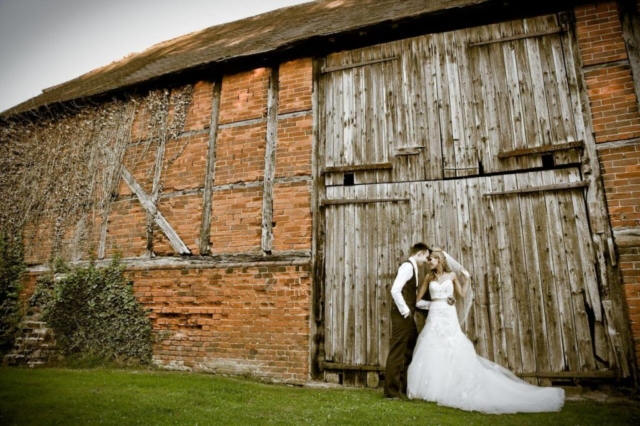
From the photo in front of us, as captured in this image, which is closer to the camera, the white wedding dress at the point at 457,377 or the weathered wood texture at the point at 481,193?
the white wedding dress at the point at 457,377

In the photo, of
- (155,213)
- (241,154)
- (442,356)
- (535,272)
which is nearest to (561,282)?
(535,272)

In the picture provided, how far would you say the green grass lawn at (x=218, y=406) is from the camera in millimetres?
3631

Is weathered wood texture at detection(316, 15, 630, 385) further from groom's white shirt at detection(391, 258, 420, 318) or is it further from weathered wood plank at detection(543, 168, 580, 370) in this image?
groom's white shirt at detection(391, 258, 420, 318)

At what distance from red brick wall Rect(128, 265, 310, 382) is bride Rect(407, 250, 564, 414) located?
1799 millimetres

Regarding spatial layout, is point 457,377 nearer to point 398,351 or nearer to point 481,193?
point 398,351

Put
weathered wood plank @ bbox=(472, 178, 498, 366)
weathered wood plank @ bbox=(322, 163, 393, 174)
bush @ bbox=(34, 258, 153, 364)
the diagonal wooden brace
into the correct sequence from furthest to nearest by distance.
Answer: the diagonal wooden brace → bush @ bbox=(34, 258, 153, 364) → weathered wood plank @ bbox=(322, 163, 393, 174) → weathered wood plank @ bbox=(472, 178, 498, 366)

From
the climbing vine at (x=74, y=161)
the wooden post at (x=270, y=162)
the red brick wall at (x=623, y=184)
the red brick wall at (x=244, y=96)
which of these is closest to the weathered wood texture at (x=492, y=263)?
the red brick wall at (x=623, y=184)

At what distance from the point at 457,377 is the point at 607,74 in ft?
14.5

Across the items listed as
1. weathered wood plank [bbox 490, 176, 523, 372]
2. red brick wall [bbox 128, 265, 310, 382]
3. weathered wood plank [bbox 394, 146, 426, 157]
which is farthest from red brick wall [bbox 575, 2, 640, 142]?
red brick wall [bbox 128, 265, 310, 382]

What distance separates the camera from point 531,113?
18.2ft

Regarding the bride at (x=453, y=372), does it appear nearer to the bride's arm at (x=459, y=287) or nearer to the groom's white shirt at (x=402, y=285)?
the bride's arm at (x=459, y=287)

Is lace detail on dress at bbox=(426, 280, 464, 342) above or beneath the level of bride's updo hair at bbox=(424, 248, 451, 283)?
beneath

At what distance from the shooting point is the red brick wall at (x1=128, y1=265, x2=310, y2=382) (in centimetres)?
578

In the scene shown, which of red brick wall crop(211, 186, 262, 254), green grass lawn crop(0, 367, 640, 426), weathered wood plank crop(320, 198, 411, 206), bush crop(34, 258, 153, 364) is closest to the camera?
green grass lawn crop(0, 367, 640, 426)
